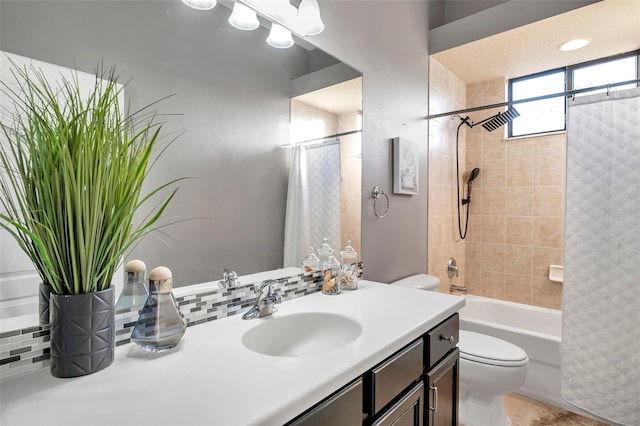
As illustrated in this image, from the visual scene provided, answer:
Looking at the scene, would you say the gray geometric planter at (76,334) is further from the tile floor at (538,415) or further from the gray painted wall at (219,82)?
the tile floor at (538,415)

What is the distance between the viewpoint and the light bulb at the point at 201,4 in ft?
3.66

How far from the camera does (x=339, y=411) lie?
31.0 inches

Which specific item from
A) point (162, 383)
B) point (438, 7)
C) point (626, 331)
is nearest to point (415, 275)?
point (626, 331)

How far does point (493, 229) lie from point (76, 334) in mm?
3159

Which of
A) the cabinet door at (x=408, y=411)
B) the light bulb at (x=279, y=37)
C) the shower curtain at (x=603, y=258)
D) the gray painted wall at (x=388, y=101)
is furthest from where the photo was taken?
the gray painted wall at (x=388, y=101)

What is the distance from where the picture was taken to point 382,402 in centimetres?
95

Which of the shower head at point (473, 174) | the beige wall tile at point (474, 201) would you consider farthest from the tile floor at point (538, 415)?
the shower head at point (473, 174)

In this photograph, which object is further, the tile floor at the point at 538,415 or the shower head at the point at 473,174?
the shower head at the point at 473,174

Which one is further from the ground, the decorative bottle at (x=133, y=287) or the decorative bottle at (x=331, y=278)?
the decorative bottle at (x=133, y=287)

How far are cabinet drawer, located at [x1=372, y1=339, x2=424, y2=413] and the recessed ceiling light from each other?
8.19 ft

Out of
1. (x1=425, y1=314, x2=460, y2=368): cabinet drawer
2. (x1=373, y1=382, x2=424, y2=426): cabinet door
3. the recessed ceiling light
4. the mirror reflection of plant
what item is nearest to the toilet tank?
(x1=425, y1=314, x2=460, y2=368): cabinet drawer

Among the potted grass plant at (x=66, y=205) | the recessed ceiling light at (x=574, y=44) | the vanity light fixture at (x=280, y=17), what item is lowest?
the potted grass plant at (x=66, y=205)

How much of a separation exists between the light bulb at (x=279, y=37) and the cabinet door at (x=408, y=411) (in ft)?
4.54

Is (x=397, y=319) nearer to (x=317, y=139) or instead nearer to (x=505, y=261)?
(x=317, y=139)
